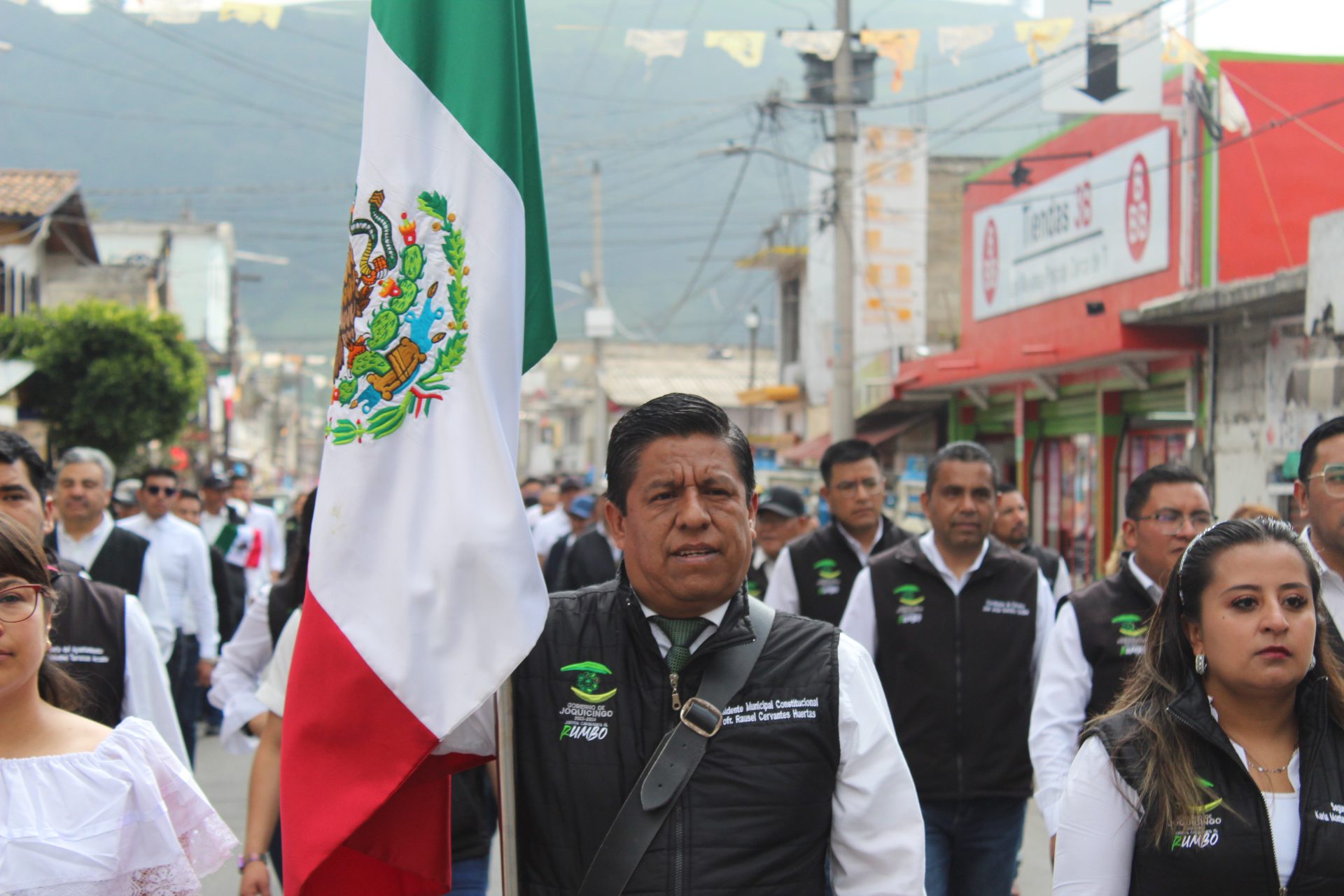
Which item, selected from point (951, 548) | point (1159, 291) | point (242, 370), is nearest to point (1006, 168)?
point (1159, 291)

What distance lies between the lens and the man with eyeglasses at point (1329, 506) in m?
4.09

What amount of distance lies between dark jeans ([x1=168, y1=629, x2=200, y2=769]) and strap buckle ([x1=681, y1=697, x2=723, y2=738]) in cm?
533

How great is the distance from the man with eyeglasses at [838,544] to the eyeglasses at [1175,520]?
193 cm

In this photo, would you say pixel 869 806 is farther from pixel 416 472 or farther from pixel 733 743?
pixel 416 472

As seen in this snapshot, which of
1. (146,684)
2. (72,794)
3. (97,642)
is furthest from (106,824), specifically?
(97,642)

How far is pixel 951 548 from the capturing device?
573cm

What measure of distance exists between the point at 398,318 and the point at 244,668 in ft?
9.66

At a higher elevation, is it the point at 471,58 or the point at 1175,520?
the point at 471,58

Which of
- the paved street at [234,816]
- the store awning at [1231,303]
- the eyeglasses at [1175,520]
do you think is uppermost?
the store awning at [1231,303]

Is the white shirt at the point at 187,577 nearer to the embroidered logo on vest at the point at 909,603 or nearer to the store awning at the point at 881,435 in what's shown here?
the embroidered logo on vest at the point at 909,603

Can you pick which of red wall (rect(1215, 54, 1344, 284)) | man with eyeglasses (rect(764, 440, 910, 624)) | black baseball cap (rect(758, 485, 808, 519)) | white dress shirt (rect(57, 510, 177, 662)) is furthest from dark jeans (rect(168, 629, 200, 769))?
red wall (rect(1215, 54, 1344, 284))

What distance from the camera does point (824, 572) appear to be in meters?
7.05

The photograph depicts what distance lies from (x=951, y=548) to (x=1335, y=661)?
2547 mm

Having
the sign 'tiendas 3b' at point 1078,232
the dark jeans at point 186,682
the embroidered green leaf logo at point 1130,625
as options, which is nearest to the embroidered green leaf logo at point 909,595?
the embroidered green leaf logo at point 1130,625
